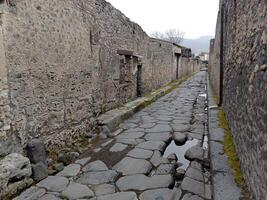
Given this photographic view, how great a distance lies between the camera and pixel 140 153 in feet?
12.9

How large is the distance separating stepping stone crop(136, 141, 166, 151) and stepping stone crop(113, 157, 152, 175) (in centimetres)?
55

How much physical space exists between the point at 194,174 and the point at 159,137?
165cm

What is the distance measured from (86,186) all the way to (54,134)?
1184 mm

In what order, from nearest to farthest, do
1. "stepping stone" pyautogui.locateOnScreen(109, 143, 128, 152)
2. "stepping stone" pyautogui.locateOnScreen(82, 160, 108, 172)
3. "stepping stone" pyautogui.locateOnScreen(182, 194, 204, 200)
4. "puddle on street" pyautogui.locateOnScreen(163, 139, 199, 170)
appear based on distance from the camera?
"stepping stone" pyautogui.locateOnScreen(182, 194, 204, 200) < "stepping stone" pyautogui.locateOnScreen(82, 160, 108, 172) < "puddle on street" pyautogui.locateOnScreen(163, 139, 199, 170) < "stepping stone" pyautogui.locateOnScreen(109, 143, 128, 152)

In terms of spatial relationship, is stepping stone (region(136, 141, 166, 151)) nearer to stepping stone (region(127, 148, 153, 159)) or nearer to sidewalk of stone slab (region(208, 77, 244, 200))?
stepping stone (region(127, 148, 153, 159))

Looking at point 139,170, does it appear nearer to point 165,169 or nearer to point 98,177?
point 165,169

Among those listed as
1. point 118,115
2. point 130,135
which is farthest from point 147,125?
point 130,135

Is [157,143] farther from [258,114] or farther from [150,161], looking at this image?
[258,114]

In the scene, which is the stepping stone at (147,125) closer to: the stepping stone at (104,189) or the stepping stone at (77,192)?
the stepping stone at (104,189)

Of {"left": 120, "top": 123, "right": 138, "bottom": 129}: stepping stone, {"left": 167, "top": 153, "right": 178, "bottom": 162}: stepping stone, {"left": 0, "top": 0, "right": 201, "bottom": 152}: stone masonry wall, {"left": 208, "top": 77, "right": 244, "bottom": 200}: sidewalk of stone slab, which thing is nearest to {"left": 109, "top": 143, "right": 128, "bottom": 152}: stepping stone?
{"left": 0, "top": 0, "right": 201, "bottom": 152}: stone masonry wall

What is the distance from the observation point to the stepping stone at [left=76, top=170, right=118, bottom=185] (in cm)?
301

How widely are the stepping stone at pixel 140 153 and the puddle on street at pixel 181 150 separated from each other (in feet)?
0.89

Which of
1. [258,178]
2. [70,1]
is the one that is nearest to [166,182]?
[258,178]

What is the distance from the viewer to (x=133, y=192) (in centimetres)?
276
